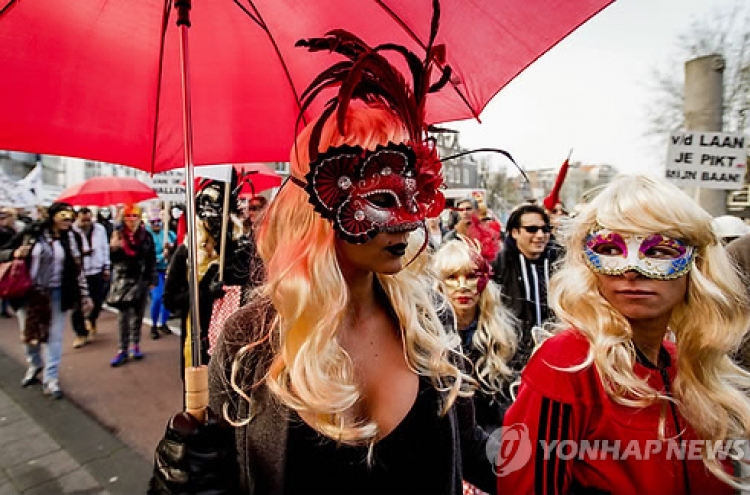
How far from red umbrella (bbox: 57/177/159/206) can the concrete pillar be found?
6.74 meters

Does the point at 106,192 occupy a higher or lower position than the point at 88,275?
higher

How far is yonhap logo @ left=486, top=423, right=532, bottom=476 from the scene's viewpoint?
156 cm

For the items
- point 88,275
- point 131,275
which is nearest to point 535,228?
point 131,275

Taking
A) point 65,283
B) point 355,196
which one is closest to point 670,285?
point 355,196

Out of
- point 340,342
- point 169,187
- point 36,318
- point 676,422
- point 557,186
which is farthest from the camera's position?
point 169,187

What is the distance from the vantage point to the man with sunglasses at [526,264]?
4.08m

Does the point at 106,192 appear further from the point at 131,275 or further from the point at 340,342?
the point at 340,342

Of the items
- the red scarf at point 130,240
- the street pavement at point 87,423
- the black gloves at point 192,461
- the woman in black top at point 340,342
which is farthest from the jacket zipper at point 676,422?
the red scarf at point 130,240

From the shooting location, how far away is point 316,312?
1.36m

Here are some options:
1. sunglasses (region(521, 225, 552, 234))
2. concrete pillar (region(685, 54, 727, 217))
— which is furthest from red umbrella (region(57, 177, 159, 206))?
concrete pillar (region(685, 54, 727, 217))

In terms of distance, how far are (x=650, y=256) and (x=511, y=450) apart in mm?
869

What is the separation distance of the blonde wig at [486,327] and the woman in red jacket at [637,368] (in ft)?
3.61

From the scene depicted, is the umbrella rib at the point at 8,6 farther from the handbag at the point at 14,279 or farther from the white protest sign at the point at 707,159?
the white protest sign at the point at 707,159

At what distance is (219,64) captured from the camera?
1.71m
